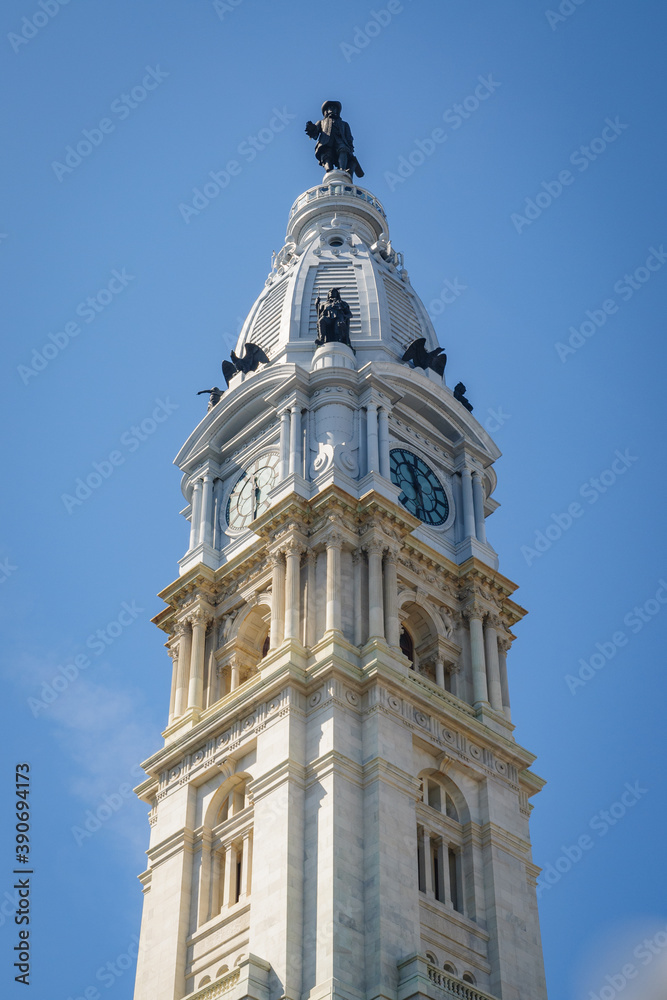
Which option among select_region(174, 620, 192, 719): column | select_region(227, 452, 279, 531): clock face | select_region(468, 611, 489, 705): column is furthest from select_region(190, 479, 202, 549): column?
select_region(468, 611, 489, 705): column

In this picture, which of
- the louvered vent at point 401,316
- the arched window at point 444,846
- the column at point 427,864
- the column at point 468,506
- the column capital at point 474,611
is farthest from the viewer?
the louvered vent at point 401,316

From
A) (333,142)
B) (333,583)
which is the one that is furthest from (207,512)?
(333,142)

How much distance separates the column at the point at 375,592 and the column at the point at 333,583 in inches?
45.0

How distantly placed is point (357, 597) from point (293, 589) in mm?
2343

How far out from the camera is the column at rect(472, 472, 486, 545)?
7444 centimetres

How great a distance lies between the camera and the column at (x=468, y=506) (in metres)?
73.8

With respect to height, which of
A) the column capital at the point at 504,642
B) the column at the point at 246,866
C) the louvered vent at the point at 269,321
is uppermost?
the louvered vent at the point at 269,321

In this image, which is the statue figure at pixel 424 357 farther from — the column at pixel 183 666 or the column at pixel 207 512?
the column at pixel 183 666

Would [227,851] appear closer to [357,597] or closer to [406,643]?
[357,597]

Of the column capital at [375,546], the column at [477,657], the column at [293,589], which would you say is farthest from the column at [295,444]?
the column at [477,657]

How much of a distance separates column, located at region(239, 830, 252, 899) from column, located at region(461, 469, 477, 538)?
55.8ft

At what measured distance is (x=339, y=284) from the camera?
81.9 metres

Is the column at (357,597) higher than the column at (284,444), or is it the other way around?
the column at (284,444)

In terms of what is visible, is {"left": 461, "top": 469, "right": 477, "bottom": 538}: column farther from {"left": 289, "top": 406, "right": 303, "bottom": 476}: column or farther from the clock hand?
{"left": 289, "top": 406, "right": 303, "bottom": 476}: column
